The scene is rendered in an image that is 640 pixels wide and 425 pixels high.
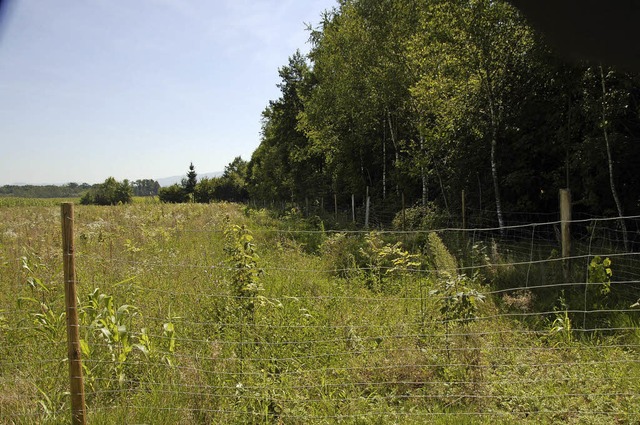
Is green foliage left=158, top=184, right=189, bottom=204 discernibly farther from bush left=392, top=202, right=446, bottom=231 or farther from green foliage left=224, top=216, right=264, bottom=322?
green foliage left=224, top=216, right=264, bottom=322

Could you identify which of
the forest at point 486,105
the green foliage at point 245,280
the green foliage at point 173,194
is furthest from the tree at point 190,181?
the green foliage at point 245,280

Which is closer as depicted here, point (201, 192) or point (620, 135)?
point (620, 135)

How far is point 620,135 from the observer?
7590 mm

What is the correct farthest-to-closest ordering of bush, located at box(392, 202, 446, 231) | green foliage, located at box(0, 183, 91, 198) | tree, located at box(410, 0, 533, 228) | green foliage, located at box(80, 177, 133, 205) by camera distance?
1. green foliage, located at box(80, 177, 133, 205)
2. green foliage, located at box(0, 183, 91, 198)
3. bush, located at box(392, 202, 446, 231)
4. tree, located at box(410, 0, 533, 228)

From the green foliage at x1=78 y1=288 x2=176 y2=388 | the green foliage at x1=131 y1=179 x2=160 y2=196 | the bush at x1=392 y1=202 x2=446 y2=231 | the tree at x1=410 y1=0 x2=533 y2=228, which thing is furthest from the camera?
the green foliage at x1=131 y1=179 x2=160 y2=196

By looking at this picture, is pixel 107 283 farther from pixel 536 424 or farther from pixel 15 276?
pixel 536 424

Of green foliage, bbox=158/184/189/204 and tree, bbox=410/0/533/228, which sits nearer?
tree, bbox=410/0/533/228

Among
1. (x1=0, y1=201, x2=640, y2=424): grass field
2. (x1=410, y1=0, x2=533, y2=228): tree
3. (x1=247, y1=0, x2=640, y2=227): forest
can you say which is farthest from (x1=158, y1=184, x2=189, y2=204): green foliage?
(x1=0, y1=201, x2=640, y2=424): grass field

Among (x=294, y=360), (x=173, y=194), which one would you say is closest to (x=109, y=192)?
(x=173, y=194)

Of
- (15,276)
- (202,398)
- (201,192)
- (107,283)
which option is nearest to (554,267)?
(202,398)

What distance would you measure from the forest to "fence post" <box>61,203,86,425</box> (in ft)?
31.4

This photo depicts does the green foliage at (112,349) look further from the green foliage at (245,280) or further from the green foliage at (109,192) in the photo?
the green foliage at (109,192)

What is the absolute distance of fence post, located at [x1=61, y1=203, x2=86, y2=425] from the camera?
94.3 inches

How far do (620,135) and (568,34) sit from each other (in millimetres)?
2479
